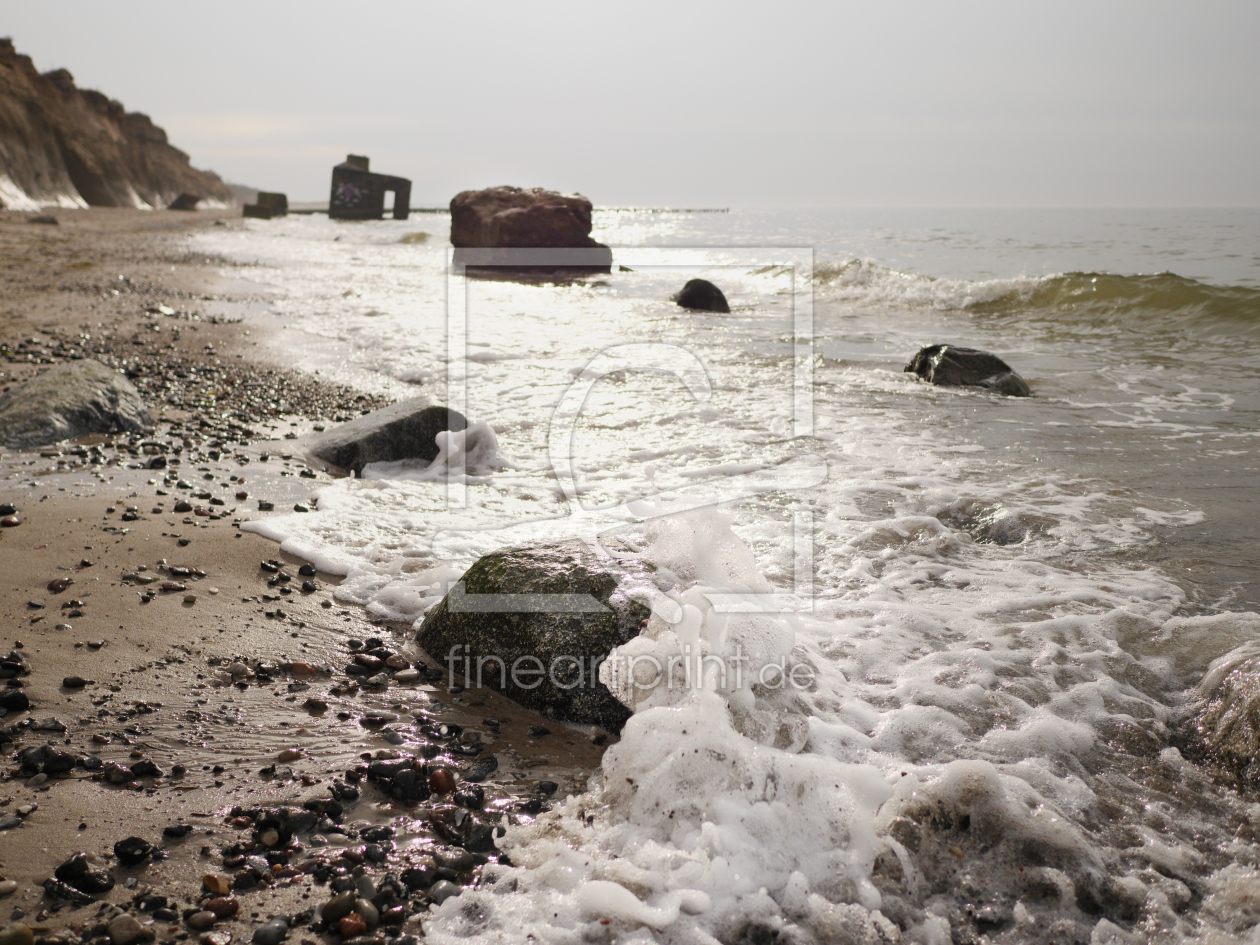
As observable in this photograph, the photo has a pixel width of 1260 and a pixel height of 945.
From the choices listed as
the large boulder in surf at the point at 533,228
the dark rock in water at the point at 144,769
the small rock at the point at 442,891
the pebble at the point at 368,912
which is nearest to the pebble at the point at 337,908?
the pebble at the point at 368,912

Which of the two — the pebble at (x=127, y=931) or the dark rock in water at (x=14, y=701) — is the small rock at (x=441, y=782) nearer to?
the pebble at (x=127, y=931)

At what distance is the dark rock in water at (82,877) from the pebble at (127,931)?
0.14 meters

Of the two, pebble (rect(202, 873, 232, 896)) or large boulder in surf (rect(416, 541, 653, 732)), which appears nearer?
→ pebble (rect(202, 873, 232, 896))

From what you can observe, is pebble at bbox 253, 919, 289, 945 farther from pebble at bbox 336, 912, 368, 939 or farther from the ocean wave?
the ocean wave

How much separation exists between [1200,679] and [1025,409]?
4717 millimetres

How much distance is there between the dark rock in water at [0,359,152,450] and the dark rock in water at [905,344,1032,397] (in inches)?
284

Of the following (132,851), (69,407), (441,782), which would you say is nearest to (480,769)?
(441,782)

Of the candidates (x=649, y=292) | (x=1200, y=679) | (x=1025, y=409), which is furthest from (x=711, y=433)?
(x=649, y=292)

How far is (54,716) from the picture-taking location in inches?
94.5

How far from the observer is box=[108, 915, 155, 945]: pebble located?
1685 millimetres

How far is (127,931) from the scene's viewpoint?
170 centimetres

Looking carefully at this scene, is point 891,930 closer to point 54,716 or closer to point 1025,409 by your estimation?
point 54,716

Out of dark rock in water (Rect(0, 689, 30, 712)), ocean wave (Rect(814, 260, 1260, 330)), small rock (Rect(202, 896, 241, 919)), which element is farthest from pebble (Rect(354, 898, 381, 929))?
ocean wave (Rect(814, 260, 1260, 330))

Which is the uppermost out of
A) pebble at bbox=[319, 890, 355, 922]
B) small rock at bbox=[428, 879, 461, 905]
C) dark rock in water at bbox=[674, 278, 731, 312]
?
dark rock in water at bbox=[674, 278, 731, 312]
